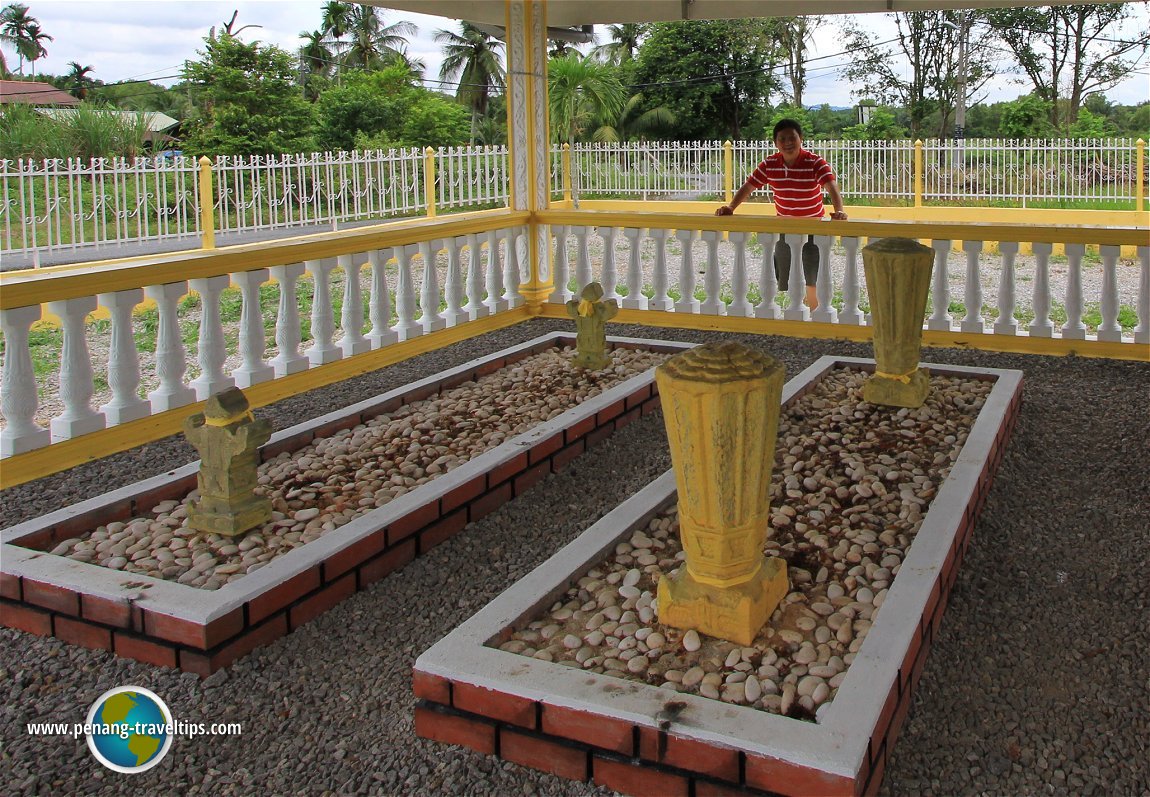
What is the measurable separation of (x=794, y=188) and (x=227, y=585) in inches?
223

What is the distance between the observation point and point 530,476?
4.45 meters

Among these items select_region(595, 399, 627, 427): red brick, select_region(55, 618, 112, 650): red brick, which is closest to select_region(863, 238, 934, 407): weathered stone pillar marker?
select_region(595, 399, 627, 427): red brick

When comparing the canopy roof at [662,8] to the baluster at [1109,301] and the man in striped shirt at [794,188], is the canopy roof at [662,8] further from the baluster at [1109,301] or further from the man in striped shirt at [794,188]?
the baluster at [1109,301]

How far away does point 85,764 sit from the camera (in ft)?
8.23

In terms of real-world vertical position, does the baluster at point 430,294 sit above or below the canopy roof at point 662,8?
below

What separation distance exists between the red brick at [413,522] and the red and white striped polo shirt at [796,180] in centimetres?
458

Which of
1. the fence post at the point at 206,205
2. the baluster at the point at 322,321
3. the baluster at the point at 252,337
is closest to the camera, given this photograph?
the baluster at the point at 252,337

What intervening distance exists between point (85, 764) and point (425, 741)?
2.72 ft

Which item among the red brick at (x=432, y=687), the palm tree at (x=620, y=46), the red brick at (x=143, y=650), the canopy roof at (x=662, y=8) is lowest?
the red brick at (x=143, y=650)

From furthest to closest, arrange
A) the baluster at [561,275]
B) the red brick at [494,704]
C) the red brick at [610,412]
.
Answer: the baluster at [561,275]
the red brick at [610,412]
the red brick at [494,704]

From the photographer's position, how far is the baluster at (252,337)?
5660mm

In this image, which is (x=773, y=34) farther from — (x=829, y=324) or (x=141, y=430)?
(x=141, y=430)

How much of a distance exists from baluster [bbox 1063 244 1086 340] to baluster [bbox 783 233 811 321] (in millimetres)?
1709

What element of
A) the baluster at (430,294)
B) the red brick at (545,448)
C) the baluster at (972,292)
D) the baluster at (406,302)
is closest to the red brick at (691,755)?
the red brick at (545,448)
